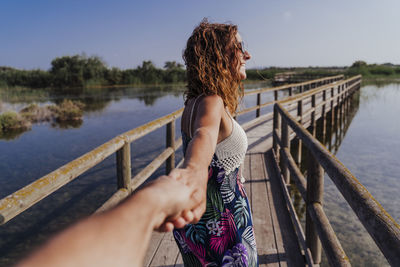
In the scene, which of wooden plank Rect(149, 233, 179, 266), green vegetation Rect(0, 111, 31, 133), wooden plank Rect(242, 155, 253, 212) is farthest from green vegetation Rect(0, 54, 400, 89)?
wooden plank Rect(149, 233, 179, 266)

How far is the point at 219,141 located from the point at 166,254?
166 cm

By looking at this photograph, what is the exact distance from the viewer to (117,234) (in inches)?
15.1

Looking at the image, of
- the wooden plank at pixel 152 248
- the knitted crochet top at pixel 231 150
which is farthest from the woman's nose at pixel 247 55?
the wooden plank at pixel 152 248

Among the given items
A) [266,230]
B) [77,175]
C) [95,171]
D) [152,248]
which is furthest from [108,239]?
[95,171]

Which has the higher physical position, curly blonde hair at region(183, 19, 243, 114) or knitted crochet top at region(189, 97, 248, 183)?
curly blonde hair at region(183, 19, 243, 114)

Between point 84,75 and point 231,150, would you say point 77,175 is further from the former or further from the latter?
point 84,75

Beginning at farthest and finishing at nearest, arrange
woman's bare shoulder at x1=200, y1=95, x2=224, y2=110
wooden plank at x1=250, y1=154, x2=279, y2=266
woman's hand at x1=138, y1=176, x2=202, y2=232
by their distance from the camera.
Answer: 1. wooden plank at x1=250, y1=154, x2=279, y2=266
2. woman's bare shoulder at x1=200, y1=95, x2=224, y2=110
3. woman's hand at x1=138, y1=176, x2=202, y2=232

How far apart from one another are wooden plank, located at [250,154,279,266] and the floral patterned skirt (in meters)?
1.23

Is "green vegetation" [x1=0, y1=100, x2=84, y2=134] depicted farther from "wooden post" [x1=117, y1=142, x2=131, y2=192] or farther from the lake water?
"wooden post" [x1=117, y1=142, x2=131, y2=192]

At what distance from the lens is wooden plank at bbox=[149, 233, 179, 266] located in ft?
8.11

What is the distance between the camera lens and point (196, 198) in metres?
0.55

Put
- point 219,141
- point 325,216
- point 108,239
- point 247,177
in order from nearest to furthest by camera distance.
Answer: point 108,239 → point 219,141 → point 325,216 → point 247,177

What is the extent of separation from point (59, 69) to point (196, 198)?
2122 inches

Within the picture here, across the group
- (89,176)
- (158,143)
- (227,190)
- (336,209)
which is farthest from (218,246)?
(158,143)
